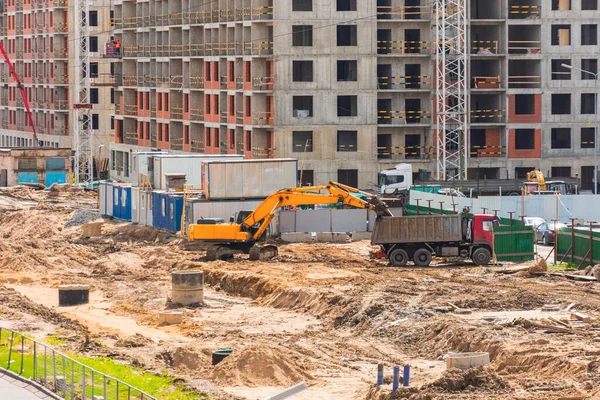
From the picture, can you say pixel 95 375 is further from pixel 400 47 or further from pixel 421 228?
pixel 400 47

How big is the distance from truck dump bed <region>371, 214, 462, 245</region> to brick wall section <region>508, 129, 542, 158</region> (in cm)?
4213

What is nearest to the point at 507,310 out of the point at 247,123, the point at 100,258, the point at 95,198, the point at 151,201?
the point at 100,258

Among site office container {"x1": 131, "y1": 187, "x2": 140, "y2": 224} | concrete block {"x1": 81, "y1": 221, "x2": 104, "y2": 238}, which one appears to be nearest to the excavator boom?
concrete block {"x1": 81, "y1": 221, "x2": 104, "y2": 238}

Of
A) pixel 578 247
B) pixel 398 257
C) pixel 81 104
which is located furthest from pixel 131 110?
pixel 578 247

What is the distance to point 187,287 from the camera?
5484 centimetres

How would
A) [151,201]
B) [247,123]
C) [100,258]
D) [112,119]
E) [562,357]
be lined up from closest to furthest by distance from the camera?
[562,357] → [100,258] → [151,201] → [247,123] → [112,119]

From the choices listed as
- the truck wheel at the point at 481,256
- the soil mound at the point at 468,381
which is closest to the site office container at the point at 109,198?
the truck wheel at the point at 481,256

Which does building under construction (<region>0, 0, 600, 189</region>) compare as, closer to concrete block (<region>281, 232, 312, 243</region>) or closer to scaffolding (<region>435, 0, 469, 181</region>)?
scaffolding (<region>435, 0, 469, 181</region>)

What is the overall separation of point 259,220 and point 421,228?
828 cm

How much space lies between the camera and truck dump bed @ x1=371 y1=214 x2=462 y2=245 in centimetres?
6178

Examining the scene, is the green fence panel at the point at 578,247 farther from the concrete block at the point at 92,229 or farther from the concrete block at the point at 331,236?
the concrete block at the point at 92,229

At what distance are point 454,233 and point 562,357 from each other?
76.4 ft

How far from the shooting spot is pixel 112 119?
486ft

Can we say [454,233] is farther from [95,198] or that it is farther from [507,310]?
[95,198]
